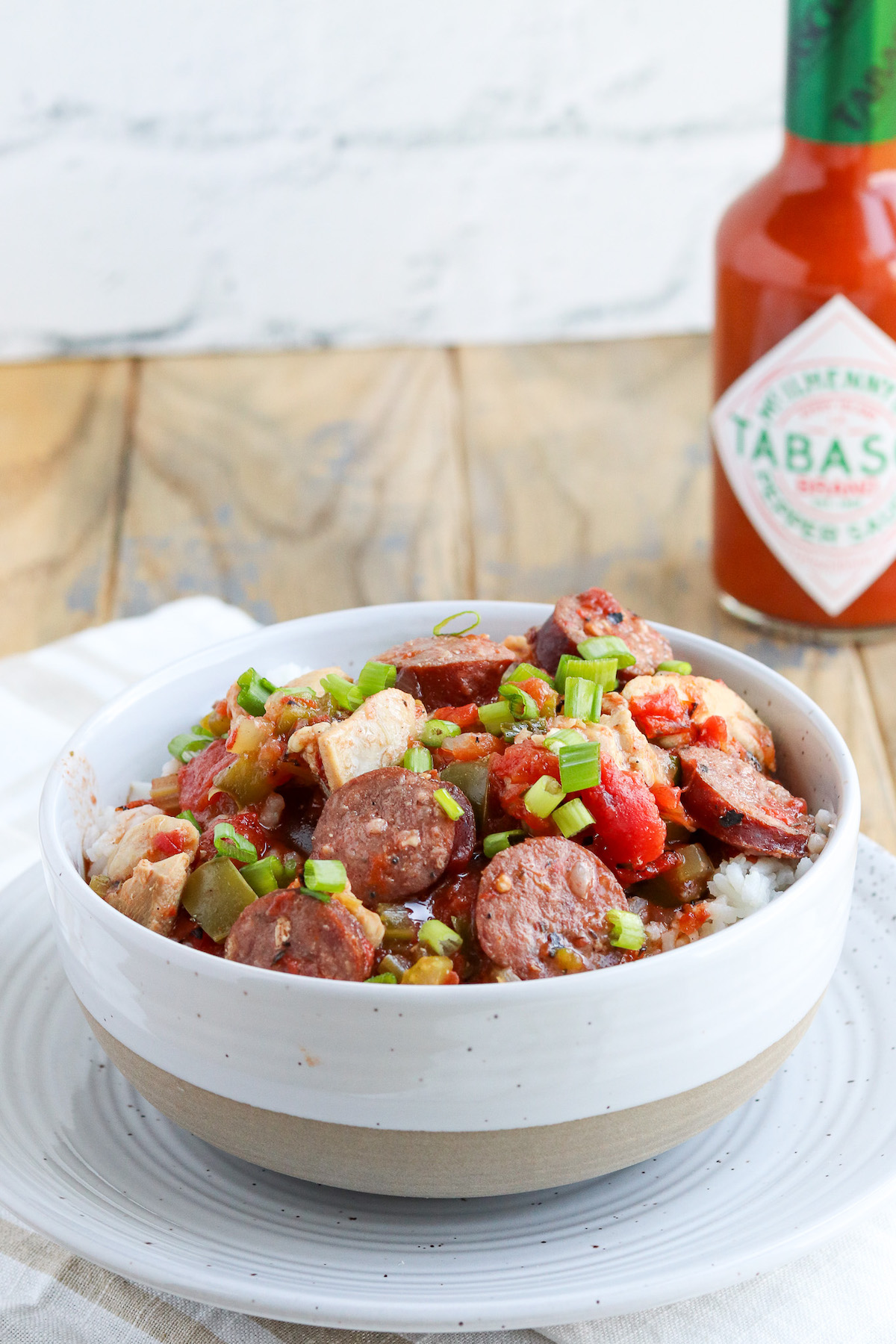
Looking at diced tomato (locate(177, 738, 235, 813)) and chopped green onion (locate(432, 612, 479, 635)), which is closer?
diced tomato (locate(177, 738, 235, 813))

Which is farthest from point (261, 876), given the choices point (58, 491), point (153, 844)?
point (58, 491)

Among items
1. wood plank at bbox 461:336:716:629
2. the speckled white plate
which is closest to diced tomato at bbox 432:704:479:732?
the speckled white plate

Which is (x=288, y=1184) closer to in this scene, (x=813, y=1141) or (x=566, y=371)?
(x=813, y=1141)

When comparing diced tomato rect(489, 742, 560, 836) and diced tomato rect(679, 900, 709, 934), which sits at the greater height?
diced tomato rect(489, 742, 560, 836)

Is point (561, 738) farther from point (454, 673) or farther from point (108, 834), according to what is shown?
point (108, 834)

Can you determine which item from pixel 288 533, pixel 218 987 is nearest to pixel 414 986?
pixel 218 987

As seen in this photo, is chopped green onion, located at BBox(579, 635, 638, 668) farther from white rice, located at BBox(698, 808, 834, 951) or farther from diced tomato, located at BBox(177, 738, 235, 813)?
diced tomato, located at BBox(177, 738, 235, 813)

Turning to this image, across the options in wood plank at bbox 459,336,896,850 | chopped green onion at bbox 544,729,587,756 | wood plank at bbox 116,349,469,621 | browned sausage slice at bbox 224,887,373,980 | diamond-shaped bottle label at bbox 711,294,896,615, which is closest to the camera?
browned sausage slice at bbox 224,887,373,980

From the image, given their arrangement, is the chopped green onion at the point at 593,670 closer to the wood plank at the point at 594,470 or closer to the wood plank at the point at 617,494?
the wood plank at the point at 617,494
